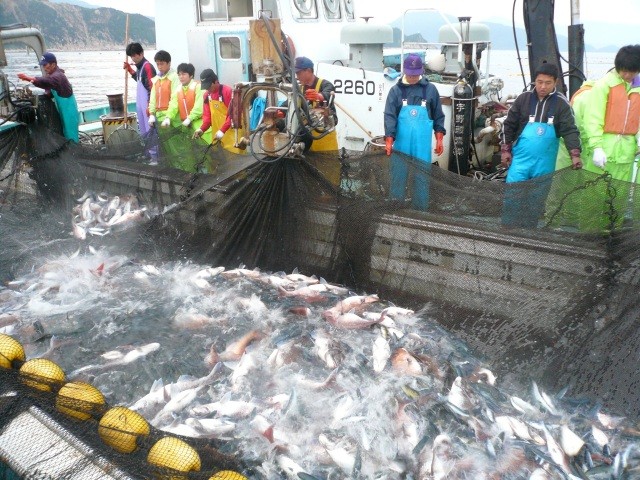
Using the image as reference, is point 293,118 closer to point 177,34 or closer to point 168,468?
point 168,468

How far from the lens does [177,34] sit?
997cm

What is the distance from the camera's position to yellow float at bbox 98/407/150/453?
3264 millimetres

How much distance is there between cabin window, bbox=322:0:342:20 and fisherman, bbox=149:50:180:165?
2826mm

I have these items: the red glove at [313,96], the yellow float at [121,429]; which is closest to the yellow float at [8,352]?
the yellow float at [121,429]

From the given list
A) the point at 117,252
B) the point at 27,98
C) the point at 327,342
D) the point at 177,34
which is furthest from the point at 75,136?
the point at 327,342

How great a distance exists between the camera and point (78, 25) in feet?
429

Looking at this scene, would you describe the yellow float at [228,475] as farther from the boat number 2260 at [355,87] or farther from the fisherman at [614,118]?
the boat number 2260 at [355,87]

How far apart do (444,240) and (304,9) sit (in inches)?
224

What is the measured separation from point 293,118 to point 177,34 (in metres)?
5.17

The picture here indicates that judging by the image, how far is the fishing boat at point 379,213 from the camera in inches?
188

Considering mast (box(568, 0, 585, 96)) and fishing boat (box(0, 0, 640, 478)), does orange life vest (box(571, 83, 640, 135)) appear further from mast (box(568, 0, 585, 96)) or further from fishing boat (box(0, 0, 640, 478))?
mast (box(568, 0, 585, 96))

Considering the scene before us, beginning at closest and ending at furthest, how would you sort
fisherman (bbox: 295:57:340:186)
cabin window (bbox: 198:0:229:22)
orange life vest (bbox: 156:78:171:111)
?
fisherman (bbox: 295:57:340:186)
orange life vest (bbox: 156:78:171:111)
cabin window (bbox: 198:0:229:22)

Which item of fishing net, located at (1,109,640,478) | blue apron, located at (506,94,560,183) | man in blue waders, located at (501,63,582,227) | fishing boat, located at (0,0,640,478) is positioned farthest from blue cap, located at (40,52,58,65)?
blue apron, located at (506,94,560,183)

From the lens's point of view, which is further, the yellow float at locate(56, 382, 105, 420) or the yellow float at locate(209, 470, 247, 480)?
the yellow float at locate(56, 382, 105, 420)
